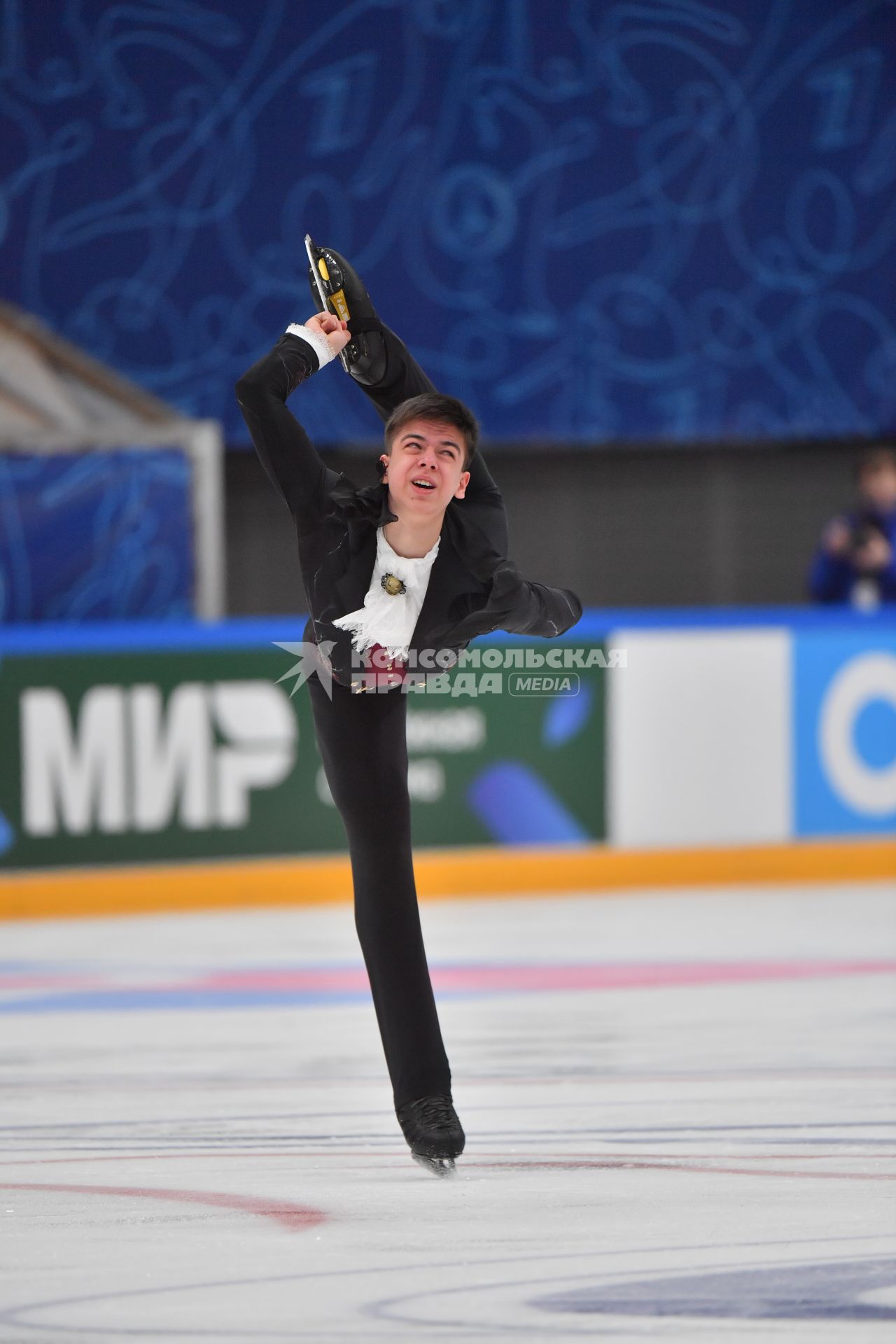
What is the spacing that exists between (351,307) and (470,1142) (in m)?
1.45

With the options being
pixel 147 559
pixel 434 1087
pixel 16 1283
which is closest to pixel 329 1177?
pixel 434 1087

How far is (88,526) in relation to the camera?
25.1ft

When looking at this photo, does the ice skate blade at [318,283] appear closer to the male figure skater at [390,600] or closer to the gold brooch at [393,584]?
the male figure skater at [390,600]

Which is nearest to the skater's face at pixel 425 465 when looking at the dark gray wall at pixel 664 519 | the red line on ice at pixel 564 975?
the red line on ice at pixel 564 975

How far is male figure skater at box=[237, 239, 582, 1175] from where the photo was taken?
3.17 meters

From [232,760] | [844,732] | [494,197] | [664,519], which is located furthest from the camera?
[664,519]

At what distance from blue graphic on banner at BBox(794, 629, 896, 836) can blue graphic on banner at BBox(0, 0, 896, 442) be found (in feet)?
9.14

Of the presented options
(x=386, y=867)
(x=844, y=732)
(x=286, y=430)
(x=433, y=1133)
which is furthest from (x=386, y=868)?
(x=844, y=732)

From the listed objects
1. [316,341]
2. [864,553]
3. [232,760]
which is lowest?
[232,760]

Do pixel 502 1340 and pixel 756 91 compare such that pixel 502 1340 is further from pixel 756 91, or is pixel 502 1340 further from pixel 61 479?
pixel 756 91

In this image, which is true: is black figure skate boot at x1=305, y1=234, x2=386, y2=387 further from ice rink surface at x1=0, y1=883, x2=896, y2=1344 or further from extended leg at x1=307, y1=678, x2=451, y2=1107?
ice rink surface at x1=0, y1=883, x2=896, y2=1344

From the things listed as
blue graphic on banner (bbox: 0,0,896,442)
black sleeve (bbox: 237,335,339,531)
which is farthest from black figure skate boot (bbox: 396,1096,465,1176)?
blue graphic on banner (bbox: 0,0,896,442)

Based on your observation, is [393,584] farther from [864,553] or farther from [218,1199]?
[864,553]

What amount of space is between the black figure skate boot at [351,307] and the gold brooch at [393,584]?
36 cm
